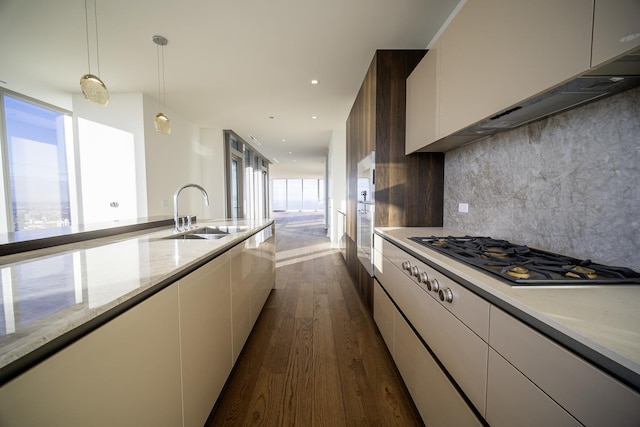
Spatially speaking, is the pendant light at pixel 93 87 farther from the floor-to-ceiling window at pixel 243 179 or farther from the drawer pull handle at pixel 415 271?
the floor-to-ceiling window at pixel 243 179

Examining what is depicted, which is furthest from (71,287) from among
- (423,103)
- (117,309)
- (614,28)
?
(423,103)

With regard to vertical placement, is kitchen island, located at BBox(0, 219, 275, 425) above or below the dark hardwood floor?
above

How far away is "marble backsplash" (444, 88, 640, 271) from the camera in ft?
3.21

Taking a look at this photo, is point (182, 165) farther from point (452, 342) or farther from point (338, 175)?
point (452, 342)

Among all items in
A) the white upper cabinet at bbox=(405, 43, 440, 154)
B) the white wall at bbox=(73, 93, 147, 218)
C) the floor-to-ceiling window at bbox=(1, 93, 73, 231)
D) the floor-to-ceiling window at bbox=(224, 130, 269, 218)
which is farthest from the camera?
the floor-to-ceiling window at bbox=(224, 130, 269, 218)

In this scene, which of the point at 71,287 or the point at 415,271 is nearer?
the point at 71,287

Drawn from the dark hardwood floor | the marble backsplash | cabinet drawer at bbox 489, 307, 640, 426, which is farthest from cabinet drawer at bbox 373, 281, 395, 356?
cabinet drawer at bbox 489, 307, 640, 426

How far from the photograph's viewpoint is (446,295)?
1072 mm

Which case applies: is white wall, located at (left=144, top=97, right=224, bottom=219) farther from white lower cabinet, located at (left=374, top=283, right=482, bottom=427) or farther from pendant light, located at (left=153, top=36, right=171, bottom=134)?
white lower cabinet, located at (left=374, top=283, right=482, bottom=427)

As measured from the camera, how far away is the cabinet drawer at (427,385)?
986mm

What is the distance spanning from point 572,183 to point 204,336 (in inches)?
74.1

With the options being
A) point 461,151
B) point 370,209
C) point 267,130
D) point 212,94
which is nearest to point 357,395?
point 370,209

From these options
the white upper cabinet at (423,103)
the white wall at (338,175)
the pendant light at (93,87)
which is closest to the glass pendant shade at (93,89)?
the pendant light at (93,87)

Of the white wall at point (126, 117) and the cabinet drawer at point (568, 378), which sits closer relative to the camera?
the cabinet drawer at point (568, 378)
